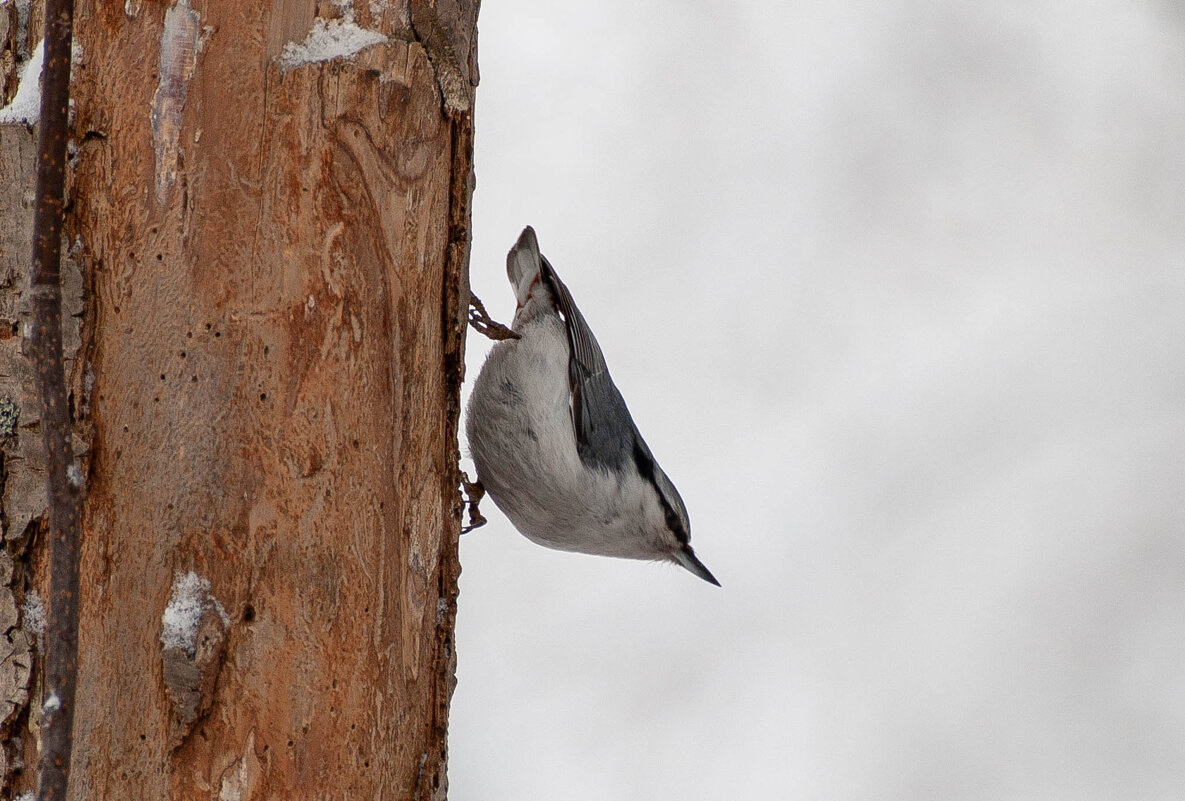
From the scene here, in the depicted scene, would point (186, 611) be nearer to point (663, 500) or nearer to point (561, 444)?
point (561, 444)

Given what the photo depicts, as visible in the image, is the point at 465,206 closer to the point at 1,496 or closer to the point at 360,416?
the point at 360,416

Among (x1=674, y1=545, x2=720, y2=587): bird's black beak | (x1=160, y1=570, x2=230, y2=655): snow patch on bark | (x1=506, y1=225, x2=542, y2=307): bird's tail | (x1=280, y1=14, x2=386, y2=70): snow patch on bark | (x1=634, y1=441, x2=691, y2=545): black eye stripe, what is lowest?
(x1=160, y1=570, x2=230, y2=655): snow patch on bark

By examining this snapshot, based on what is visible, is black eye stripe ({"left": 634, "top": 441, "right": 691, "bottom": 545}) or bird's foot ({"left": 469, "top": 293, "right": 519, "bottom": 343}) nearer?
bird's foot ({"left": 469, "top": 293, "right": 519, "bottom": 343})

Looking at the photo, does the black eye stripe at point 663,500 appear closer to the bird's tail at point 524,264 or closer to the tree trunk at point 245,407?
the bird's tail at point 524,264

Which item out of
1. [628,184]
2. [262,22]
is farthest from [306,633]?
[628,184]

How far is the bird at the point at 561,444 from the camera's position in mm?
2160

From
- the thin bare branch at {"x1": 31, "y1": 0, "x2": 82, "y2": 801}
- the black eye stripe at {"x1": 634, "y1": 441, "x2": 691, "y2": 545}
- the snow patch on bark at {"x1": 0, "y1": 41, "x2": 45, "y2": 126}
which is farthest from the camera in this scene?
the black eye stripe at {"x1": 634, "y1": 441, "x2": 691, "y2": 545}

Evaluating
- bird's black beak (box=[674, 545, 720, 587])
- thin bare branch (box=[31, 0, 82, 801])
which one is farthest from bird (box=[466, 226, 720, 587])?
thin bare branch (box=[31, 0, 82, 801])

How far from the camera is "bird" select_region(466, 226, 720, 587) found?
7.09 ft

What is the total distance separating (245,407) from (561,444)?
1.04 m

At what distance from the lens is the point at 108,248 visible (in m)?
1.18

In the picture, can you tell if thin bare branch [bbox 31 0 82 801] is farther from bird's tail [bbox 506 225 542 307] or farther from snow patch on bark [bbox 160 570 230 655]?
bird's tail [bbox 506 225 542 307]

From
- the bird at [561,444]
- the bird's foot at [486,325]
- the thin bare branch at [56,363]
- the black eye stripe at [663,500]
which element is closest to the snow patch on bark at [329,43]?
the thin bare branch at [56,363]

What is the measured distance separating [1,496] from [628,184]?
2.08 meters
